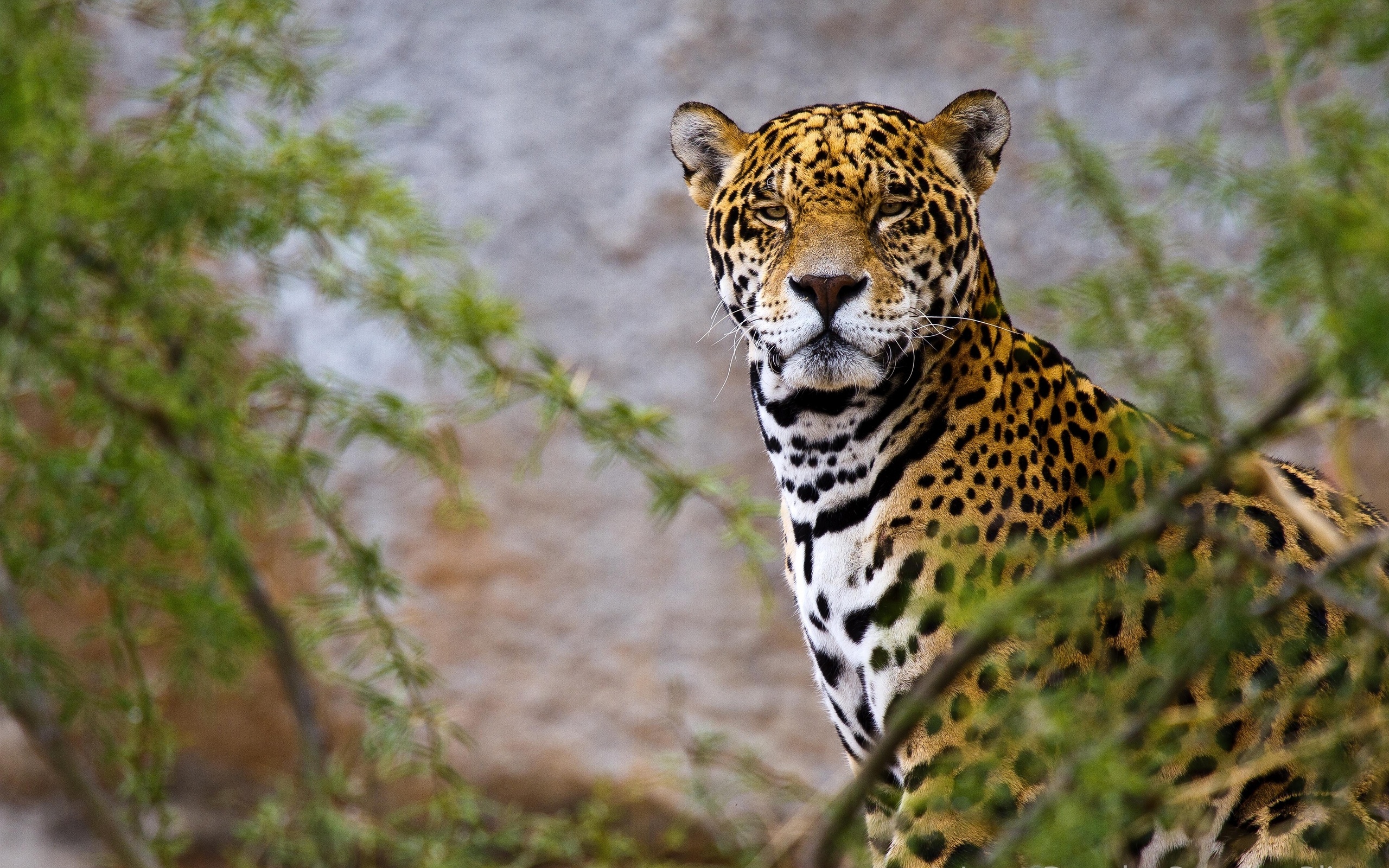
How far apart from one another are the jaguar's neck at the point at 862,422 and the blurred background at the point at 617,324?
4.30 metres

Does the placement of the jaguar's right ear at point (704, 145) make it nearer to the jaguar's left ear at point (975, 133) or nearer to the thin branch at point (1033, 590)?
the jaguar's left ear at point (975, 133)

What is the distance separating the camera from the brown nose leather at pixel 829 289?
308cm

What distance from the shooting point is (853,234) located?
3.16m

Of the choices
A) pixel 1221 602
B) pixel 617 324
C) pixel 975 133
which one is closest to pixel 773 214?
pixel 975 133

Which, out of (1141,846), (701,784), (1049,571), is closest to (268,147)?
(701,784)

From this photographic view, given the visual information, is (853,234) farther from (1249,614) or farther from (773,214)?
(1249,614)

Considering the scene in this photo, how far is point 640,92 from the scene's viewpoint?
27.2 ft

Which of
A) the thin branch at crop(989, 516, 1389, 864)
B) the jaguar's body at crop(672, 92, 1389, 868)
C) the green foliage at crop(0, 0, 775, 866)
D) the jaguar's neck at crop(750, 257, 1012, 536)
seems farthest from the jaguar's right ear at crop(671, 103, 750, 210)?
the thin branch at crop(989, 516, 1389, 864)

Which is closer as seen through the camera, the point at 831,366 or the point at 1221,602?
the point at 1221,602

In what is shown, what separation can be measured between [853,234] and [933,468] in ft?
1.79

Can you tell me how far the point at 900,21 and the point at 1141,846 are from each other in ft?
19.6

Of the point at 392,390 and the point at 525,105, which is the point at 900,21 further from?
the point at 392,390

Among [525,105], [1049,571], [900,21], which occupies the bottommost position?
[1049,571]

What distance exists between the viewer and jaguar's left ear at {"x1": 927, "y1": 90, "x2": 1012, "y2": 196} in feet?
10.6
